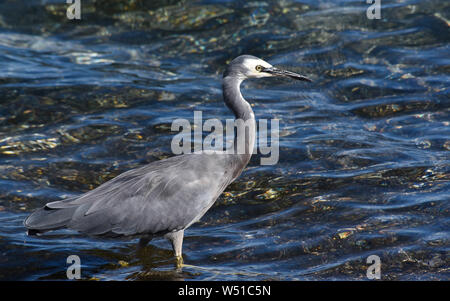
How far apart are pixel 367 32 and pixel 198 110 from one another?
4258 mm

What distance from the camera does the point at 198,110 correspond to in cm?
1103

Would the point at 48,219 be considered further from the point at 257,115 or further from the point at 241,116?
the point at 257,115

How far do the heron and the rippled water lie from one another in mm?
429

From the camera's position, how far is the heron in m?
6.86

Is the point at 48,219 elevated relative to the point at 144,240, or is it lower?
elevated

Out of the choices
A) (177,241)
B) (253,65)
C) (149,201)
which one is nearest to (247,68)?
(253,65)

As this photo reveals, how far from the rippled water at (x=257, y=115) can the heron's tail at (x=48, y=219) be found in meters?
0.49

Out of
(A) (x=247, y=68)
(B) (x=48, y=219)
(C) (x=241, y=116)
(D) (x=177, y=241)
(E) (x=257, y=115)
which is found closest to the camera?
(B) (x=48, y=219)

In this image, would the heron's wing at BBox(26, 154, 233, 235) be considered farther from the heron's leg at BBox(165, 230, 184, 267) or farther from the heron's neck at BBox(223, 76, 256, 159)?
the heron's neck at BBox(223, 76, 256, 159)

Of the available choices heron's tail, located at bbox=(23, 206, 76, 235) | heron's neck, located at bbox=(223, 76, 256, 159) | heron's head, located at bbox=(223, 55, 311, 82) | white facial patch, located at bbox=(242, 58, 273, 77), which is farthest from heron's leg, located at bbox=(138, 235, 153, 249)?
white facial patch, located at bbox=(242, 58, 273, 77)

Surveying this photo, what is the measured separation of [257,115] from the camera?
35.8 ft

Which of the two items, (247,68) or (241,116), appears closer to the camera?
(241,116)

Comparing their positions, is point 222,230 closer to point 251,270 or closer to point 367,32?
point 251,270

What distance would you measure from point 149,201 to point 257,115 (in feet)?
13.8
